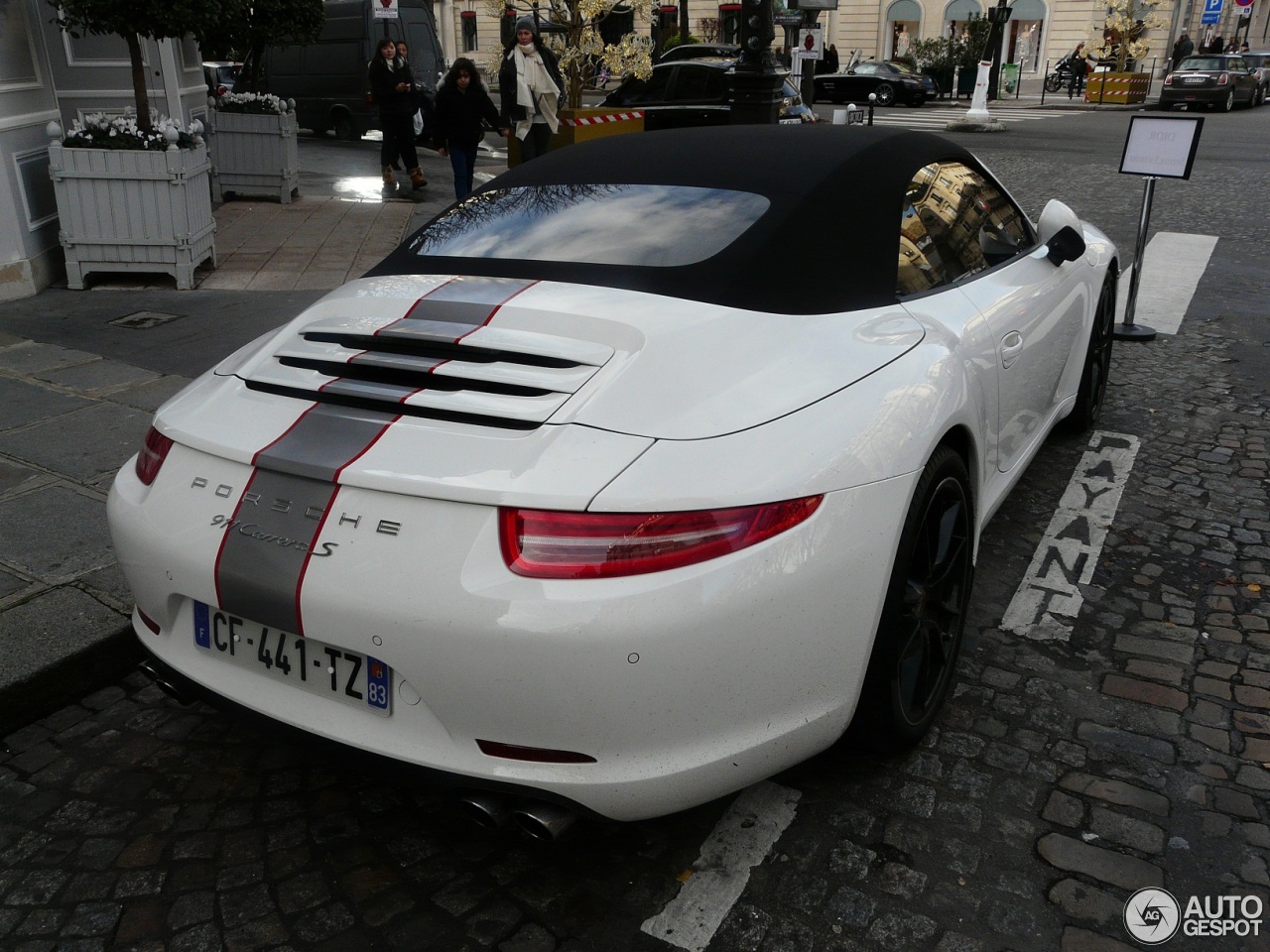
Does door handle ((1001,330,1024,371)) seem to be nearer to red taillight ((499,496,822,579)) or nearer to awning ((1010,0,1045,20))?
red taillight ((499,496,822,579))

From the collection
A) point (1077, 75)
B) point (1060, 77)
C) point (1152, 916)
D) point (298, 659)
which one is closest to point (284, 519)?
point (298, 659)

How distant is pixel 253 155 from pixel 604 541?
1095cm

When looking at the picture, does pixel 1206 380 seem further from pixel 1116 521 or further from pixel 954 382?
pixel 954 382

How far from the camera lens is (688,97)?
17.1 meters

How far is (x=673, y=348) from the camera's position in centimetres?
240

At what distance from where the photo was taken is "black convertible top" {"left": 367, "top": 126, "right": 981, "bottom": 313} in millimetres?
2697

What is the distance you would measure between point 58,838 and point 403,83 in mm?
10992

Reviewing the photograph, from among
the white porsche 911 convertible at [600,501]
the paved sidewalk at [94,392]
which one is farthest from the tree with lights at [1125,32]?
the white porsche 911 convertible at [600,501]

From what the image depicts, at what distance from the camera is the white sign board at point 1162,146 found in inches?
261

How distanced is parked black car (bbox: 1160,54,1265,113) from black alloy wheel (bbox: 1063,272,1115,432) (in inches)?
1116

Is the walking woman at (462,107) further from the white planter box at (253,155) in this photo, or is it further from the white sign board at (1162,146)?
the white sign board at (1162,146)

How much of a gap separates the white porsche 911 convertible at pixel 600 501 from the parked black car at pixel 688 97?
13797mm

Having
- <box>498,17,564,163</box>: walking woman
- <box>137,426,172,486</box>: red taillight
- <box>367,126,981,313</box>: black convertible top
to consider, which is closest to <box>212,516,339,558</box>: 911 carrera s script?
<box>137,426,172,486</box>: red taillight

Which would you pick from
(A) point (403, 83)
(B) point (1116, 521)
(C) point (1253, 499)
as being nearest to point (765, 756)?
(B) point (1116, 521)
